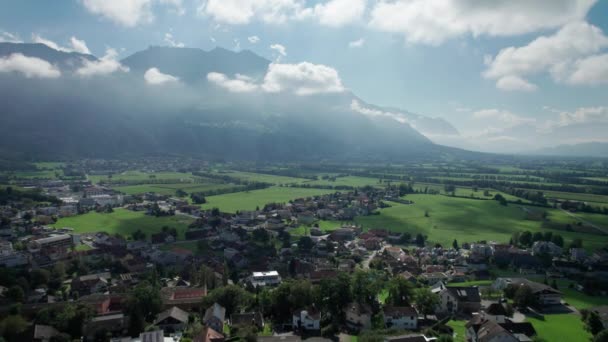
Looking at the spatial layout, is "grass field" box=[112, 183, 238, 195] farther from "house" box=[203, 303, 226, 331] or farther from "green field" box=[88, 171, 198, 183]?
"house" box=[203, 303, 226, 331]

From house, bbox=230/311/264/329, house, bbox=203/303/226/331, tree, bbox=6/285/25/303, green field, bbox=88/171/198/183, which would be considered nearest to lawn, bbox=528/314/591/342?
house, bbox=230/311/264/329

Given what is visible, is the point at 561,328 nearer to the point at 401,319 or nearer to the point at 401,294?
the point at 401,294

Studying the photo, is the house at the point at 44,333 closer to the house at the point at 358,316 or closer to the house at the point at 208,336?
the house at the point at 208,336

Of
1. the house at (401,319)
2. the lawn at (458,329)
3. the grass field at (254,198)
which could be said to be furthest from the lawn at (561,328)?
the grass field at (254,198)

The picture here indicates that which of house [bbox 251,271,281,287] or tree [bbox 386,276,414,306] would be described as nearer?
tree [bbox 386,276,414,306]

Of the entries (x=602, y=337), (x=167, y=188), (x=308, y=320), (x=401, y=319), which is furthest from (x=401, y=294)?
(x=167, y=188)

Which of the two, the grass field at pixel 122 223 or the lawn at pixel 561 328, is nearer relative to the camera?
the lawn at pixel 561 328
